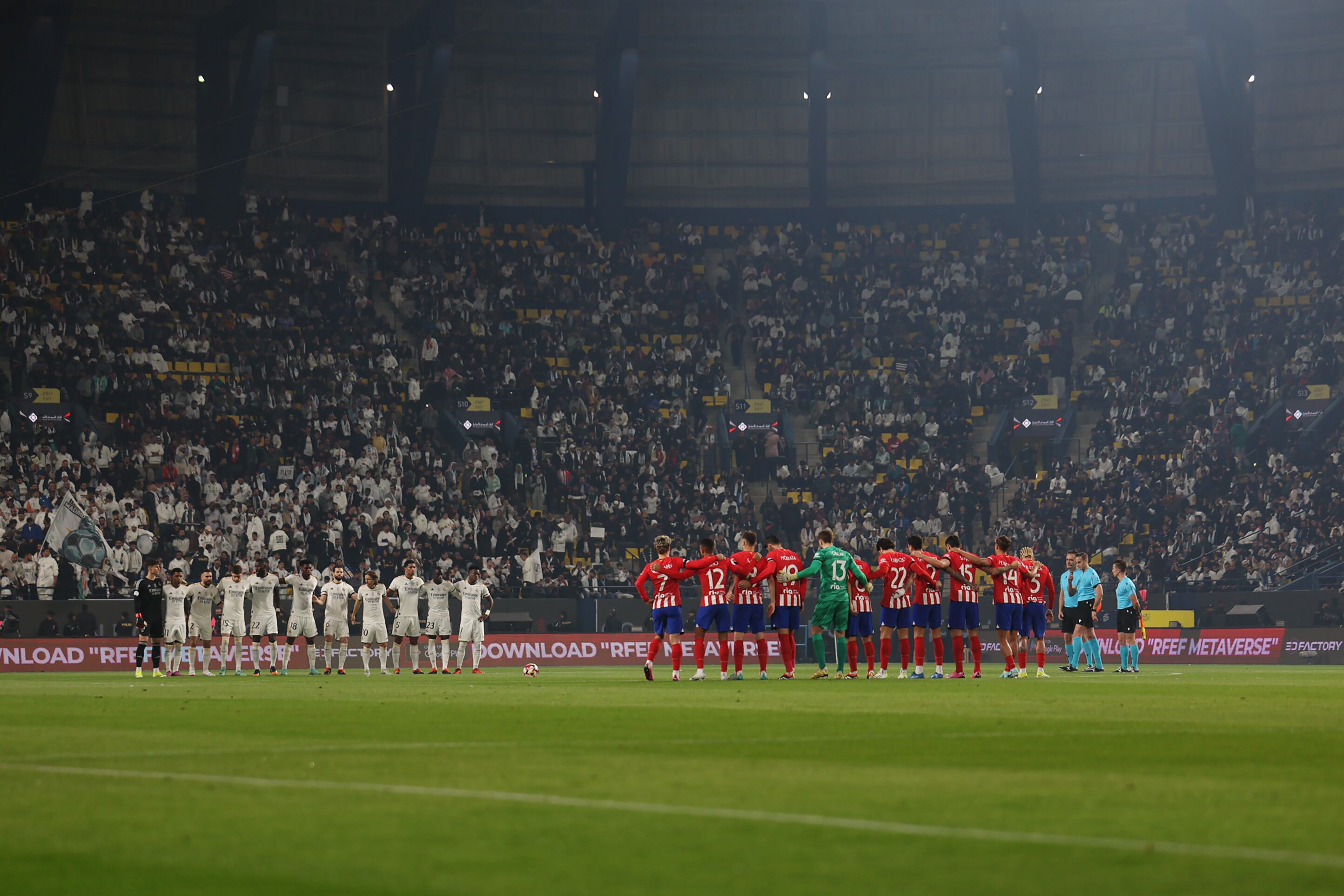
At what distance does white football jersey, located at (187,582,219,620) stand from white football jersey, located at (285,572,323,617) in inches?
66.4

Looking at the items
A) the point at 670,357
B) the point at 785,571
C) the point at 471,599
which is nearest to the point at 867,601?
the point at 785,571

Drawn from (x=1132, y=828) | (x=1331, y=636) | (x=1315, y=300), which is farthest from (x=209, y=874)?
(x=1315, y=300)

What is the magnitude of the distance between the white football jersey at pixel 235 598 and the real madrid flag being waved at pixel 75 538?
5.49m

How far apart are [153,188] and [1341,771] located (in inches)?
1959

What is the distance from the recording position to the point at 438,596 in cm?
3559

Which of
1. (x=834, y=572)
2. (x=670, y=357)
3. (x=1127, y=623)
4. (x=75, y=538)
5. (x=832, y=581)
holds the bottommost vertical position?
(x=1127, y=623)

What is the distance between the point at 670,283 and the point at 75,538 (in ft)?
81.8

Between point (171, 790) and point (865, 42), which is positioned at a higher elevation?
point (865, 42)

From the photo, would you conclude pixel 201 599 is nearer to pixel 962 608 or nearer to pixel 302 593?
pixel 302 593

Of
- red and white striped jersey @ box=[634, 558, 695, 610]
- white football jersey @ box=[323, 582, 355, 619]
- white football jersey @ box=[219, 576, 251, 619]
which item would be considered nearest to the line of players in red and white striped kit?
red and white striped jersey @ box=[634, 558, 695, 610]

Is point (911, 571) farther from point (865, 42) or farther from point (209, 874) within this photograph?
point (865, 42)

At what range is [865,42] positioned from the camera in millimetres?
60375

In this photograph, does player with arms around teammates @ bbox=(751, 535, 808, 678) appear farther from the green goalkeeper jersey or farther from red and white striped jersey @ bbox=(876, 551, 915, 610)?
red and white striped jersey @ bbox=(876, 551, 915, 610)

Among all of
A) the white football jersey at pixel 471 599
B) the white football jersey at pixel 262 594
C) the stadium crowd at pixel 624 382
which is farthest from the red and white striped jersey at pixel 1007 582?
the stadium crowd at pixel 624 382
